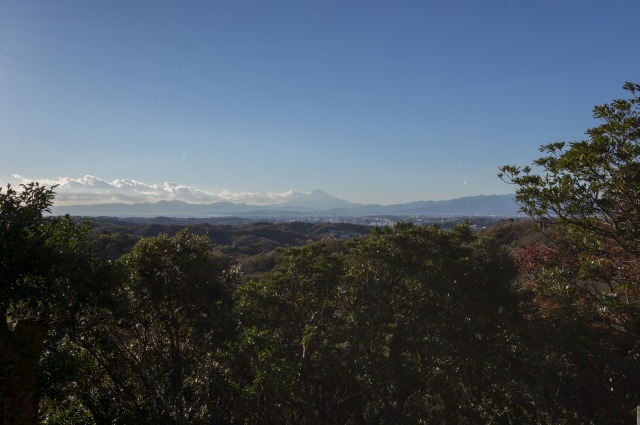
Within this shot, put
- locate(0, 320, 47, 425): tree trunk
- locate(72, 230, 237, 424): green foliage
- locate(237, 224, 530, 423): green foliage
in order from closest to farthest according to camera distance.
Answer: locate(0, 320, 47, 425): tree trunk < locate(72, 230, 237, 424): green foliage < locate(237, 224, 530, 423): green foliage

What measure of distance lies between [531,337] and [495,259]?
6.92 feet

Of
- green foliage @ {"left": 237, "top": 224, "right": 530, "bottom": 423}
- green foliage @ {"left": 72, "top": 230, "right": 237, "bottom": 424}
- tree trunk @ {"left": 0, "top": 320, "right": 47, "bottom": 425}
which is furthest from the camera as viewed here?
green foliage @ {"left": 237, "top": 224, "right": 530, "bottom": 423}

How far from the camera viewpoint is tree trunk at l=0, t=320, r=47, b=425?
4.73m

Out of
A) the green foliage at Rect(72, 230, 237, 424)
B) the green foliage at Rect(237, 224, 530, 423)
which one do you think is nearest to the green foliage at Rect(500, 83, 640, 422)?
the green foliage at Rect(237, 224, 530, 423)

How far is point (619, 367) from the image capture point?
883 centimetres

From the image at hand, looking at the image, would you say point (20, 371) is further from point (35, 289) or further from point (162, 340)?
point (162, 340)

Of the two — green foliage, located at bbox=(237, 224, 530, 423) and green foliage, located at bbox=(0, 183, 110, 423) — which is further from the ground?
green foliage, located at bbox=(0, 183, 110, 423)

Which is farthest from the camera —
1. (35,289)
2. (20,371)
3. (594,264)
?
(594,264)

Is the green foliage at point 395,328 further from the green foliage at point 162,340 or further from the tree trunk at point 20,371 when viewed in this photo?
the tree trunk at point 20,371

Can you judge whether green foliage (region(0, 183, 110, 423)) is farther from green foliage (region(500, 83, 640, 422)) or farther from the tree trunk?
green foliage (region(500, 83, 640, 422))

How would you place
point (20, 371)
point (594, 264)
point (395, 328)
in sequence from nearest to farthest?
1. point (20, 371)
2. point (594, 264)
3. point (395, 328)

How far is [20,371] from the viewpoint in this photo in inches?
191

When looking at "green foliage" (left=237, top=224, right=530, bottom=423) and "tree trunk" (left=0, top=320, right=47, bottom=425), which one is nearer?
"tree trunk" (left=0, top=320, right=47, bottom=425)

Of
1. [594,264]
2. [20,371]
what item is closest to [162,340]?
[20,371]
